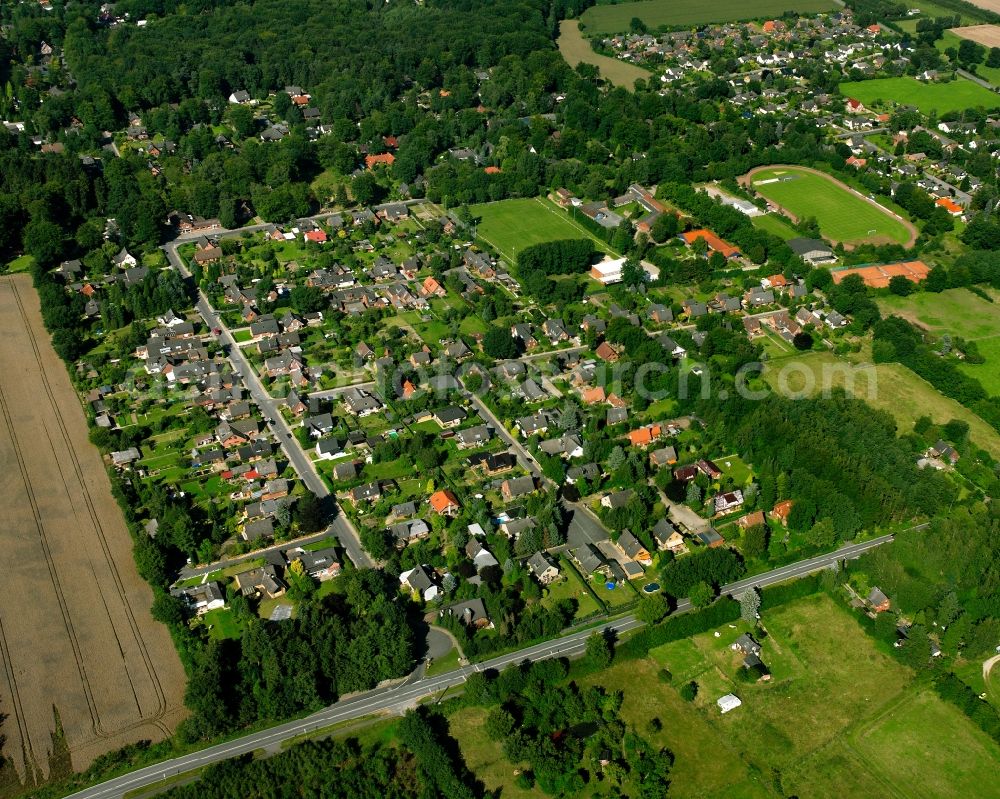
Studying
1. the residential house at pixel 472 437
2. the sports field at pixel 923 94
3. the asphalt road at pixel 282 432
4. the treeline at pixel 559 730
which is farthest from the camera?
the sports field at pixel 923 94

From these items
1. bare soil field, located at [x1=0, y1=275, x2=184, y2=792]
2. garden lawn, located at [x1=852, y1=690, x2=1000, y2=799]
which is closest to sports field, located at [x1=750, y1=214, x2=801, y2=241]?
garden lawn, located at [x1=852, y1=690, x2=1000, y2=799]

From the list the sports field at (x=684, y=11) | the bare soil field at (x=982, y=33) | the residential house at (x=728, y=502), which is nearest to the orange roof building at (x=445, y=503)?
the residential house at (x=728, y=502)

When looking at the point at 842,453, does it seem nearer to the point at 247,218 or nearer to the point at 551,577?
the point at 551,577

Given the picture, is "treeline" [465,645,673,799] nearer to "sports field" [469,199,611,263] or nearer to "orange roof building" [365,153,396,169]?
"sports field" [469,199,611,263]

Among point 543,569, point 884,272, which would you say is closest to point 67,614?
point 543,569

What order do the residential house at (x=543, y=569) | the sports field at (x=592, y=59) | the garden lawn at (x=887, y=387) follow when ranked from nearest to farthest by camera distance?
the residential house at (x=543, y=569) < the garden lawn at (x=887, y=387) < the sports field at (x=592, y=59)

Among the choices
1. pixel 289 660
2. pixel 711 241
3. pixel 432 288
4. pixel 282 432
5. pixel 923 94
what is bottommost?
pixel 923 94

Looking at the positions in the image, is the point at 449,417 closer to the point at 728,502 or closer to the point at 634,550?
the point at 634,550

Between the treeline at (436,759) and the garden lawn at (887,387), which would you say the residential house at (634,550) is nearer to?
the treeline at (436,759)
